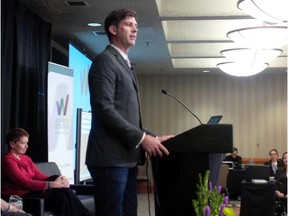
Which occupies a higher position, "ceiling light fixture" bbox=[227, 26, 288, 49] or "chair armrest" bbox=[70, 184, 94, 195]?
"ceiling light fixture" bbox=[227, 26, 288, 49]

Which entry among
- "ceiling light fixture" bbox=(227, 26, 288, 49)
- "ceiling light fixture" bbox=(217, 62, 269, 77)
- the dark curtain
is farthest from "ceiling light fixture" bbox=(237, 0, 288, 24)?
"ceiling light fixture" bbox=(217, 62, 269, 77)

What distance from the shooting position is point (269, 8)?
157 inches

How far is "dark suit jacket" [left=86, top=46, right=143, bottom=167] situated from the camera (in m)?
1.66

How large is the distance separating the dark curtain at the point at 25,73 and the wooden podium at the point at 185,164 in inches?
107

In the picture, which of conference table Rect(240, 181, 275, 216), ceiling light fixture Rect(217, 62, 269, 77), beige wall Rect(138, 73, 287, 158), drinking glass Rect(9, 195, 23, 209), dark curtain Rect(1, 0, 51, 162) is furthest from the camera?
beige wall Rect(138, 73, 287, 158)

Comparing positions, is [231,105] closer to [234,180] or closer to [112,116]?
[234,180]

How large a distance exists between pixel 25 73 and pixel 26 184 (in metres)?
1.41

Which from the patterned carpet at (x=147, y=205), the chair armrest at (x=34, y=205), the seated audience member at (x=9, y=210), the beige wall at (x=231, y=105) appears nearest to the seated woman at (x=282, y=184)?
the patterned carpet at (x=147, y=205)

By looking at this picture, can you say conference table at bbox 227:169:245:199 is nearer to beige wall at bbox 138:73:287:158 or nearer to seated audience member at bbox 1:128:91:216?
beige wall at bbox 138:73:287:158

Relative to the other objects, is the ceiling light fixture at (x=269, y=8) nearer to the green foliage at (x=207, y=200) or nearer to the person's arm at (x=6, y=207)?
the green foliage at (x=207, y=200)

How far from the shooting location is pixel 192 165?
190 cm

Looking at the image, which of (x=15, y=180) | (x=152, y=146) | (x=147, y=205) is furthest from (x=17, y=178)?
(x=147, y=205)

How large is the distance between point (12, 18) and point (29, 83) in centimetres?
77

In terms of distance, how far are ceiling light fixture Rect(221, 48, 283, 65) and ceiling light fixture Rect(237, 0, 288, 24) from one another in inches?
90.6
